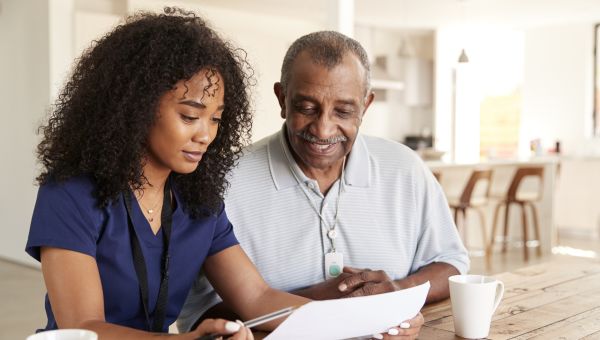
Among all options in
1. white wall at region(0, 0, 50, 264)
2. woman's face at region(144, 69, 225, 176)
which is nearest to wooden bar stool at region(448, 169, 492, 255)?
white wall at region(0, 0, 50, 264)

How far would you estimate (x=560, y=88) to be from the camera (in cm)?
871

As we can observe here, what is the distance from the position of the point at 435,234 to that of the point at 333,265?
1.09 feet

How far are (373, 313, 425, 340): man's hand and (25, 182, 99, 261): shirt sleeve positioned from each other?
1.93 ft

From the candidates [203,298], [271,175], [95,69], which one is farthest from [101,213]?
[271,175]

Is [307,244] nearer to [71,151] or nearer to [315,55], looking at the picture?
[315,55]

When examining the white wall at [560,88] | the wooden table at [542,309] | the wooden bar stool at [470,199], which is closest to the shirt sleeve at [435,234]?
the wooden table at [542,309]

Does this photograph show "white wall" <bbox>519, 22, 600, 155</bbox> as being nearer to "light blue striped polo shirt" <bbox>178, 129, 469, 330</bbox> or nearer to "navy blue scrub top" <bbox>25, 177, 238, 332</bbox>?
"light blue striped polo shirt" <bbox>178, 129, 469, 330</bbox>

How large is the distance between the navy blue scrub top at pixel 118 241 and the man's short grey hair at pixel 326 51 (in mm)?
493

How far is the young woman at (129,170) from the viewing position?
1273 millimetres

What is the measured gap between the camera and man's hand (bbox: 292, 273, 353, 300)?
5.24 ft

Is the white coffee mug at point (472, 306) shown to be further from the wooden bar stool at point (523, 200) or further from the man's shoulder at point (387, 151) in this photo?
the wooden bar stool at point (523, 200)

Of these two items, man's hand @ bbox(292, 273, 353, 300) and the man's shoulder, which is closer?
man's hand @ bbox(292, 273, 353, 300)

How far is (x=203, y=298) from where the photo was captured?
174 cm

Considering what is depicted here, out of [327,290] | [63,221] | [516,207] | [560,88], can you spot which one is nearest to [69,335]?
[63,221]
